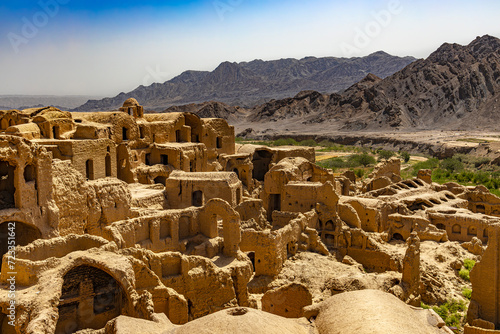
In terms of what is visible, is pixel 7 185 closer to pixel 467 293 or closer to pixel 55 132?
pixel 55 132

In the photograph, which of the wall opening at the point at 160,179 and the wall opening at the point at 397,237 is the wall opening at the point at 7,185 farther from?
the wall opening at the point at 397,237

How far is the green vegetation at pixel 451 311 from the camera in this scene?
16281 millimetres

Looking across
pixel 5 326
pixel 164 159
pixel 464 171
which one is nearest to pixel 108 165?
pixel 164 159

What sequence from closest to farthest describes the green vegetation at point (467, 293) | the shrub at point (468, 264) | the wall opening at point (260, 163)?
the green vegetation at point (467, 293), the shrub at point (468, 264), the wall opening at point (260, 163)

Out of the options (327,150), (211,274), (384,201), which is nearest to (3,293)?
(211,274)

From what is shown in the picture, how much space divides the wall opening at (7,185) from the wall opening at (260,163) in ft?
71.6

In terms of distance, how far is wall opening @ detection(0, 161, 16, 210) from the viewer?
A: 1516 cm

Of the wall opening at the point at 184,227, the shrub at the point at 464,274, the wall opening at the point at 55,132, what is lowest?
the shrub at the point at 464,274

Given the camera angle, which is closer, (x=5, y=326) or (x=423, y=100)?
(x=5, y=326)

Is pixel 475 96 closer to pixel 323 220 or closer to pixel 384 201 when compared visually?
pixel 384 201

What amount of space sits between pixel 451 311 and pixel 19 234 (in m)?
14.9

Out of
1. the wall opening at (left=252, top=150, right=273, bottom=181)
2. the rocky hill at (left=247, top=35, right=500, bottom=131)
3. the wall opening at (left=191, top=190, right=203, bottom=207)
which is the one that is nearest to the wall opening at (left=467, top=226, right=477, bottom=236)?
the wall opening at (left=191, top=190, right=203, bottom=207)

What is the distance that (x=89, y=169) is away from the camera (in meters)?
21.3

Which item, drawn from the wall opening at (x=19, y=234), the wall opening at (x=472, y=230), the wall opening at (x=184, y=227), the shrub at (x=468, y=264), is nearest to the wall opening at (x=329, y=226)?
the shrub at (x=468, y=264)
